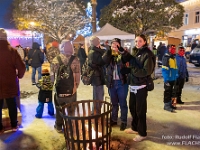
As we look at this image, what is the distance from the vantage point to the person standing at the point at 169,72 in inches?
203

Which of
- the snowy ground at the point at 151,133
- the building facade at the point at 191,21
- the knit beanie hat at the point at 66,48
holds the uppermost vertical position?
the building facade at the point at 191,21

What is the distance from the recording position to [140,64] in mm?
3500

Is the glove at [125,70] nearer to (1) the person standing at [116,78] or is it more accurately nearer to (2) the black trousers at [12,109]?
(1) the person standing at [116,78]

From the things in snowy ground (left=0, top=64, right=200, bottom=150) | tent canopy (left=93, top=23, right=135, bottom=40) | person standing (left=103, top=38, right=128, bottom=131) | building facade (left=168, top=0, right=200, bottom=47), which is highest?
building facade (left=168, top=0, right=200, bottom=47)

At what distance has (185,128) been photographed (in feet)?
14.0

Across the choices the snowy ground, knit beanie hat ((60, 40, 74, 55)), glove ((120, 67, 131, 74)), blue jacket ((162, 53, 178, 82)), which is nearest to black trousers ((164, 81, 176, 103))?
blue jacket ((162, 53, 178, 82))

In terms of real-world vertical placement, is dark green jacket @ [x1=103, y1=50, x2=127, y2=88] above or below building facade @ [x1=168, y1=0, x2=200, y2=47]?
below

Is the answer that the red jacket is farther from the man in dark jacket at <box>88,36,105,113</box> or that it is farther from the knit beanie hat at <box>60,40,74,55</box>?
the man in dark jacket at <box>88,36,105,113</box>

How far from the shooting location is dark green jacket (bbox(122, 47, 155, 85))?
341 centimetres

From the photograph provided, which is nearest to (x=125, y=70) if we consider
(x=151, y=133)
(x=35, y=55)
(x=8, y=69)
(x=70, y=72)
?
(x=70, y=72)

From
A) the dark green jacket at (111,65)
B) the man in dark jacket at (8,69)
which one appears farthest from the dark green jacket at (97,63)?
the man in dark jacket at (8,69)

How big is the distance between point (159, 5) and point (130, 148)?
42.7 feet

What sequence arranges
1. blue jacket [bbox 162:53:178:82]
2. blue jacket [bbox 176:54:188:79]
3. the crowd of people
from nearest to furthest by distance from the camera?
the crowd of people, blue jacket [bbox 162:53:178:82], blue jacket [bbox 176:54:188:79]

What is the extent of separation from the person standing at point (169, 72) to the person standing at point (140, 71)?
5.75 feet
